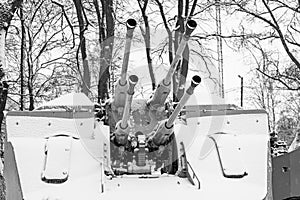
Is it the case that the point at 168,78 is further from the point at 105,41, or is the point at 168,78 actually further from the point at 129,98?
the point at 105,41

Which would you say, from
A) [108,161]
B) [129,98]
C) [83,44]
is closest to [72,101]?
[108,161]

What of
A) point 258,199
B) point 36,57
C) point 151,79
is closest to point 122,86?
point 258,199

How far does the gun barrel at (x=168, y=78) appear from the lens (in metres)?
4.66

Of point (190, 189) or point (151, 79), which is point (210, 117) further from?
point (151, 79)

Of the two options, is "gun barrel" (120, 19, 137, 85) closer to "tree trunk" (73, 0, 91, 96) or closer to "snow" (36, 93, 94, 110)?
"snow" (36, 93, 94, 110)

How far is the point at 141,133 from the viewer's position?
6086 millimetres

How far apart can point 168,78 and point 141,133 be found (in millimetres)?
1102

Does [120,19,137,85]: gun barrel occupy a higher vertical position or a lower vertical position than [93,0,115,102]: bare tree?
lower

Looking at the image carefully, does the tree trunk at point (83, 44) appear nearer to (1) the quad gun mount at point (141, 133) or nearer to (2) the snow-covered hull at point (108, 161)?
(1) the quad gun mount at point (141, 133)

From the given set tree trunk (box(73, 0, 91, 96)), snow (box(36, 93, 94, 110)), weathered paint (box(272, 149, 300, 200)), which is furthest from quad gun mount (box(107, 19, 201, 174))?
tree trunk (box(73, 0, 91, 96))

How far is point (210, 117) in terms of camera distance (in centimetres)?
605

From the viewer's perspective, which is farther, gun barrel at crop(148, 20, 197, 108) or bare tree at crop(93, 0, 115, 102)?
bare tree at crop(93, 0, 115, 102)

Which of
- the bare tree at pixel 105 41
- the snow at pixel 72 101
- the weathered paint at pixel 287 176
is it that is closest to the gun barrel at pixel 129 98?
the snow at pixel 72 101

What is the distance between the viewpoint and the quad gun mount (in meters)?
5.49
